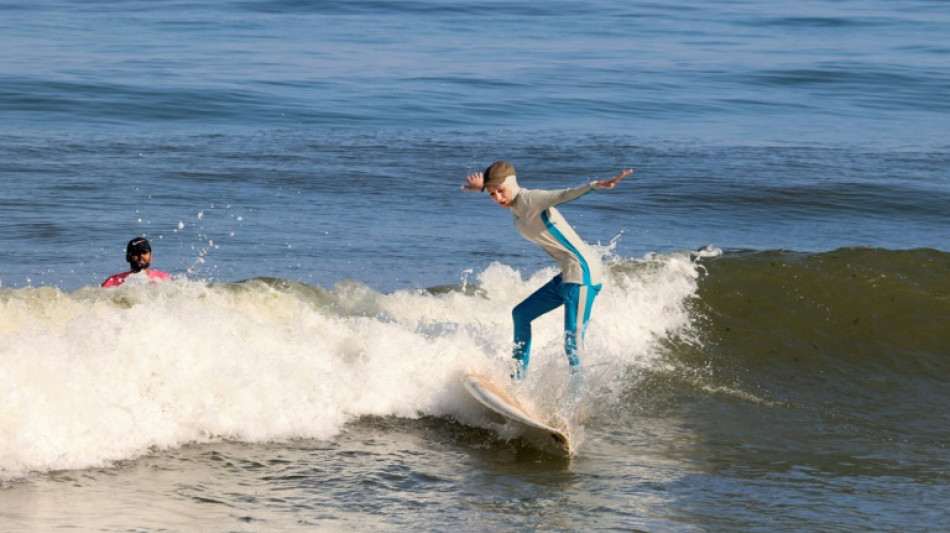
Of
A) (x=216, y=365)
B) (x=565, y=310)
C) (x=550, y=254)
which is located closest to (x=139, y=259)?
(x=216, y=365)

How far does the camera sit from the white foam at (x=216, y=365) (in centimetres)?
771

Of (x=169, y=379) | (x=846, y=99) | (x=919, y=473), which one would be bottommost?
(x=919, y=473)

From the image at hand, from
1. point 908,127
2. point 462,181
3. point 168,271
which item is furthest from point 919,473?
point 908,127

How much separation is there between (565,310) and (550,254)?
39cm

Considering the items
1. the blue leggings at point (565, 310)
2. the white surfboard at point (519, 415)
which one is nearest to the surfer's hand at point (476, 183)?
the blue leggings at point (565, 310)

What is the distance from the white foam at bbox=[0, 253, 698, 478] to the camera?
7715 millimetres

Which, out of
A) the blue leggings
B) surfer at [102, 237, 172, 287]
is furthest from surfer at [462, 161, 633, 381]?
surfer at [102, 237, 172, 287]

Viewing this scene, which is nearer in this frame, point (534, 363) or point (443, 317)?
point (534, 363)

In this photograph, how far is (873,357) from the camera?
11117 millimetres

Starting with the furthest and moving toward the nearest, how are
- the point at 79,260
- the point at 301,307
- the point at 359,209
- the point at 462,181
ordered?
1. the point at 462,181
2. the point at 359,209
3. the point at 79,260
4. the point at 301,307

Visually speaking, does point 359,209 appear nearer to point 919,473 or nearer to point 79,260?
point 79,260

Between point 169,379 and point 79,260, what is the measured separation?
488 cm

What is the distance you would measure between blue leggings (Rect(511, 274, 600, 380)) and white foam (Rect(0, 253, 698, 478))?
209 mm

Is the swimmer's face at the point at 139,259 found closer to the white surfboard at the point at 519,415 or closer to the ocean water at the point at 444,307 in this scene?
the ocean water at the point at 444,307
